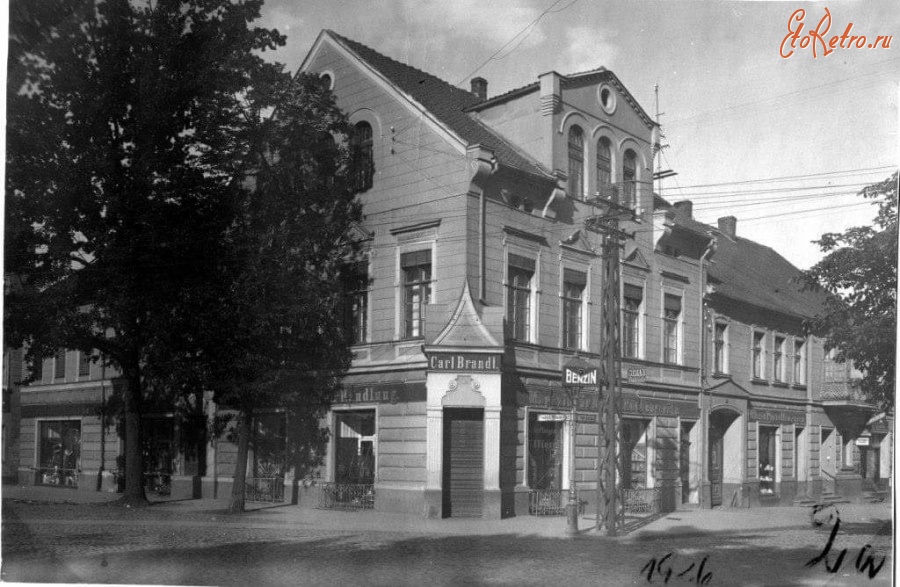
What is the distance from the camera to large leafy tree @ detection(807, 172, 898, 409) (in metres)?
12.9

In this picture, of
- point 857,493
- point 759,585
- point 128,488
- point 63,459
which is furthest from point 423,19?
point 857,493

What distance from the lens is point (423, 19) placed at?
11.8 meters

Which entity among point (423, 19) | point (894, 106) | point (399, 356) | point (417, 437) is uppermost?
point (423, 19)

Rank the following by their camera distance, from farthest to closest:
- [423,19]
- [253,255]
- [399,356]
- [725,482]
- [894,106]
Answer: [725,482], [399,356], [253,255], [423,19], [894,106]

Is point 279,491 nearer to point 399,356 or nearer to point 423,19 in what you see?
point 399,356

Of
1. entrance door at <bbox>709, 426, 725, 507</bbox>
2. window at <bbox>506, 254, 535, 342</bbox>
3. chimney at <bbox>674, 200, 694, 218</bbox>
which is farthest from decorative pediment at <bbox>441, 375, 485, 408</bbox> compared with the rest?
entrance door at <bbox>709, 426, 725, 507</bbox>

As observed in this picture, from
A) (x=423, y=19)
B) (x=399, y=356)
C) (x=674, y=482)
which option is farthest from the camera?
(x=674, y=482)

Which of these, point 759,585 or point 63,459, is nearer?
point 759,585

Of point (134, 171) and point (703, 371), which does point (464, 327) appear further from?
point (703, 371)

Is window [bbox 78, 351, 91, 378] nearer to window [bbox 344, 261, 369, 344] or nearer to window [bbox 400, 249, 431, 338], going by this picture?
window [bbox 344, 261, 369, 344]

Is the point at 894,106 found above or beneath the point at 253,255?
above

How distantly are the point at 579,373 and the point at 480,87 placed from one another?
5.49 meters

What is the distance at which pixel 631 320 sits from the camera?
61.0 feet

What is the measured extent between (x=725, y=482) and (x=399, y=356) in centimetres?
1096
